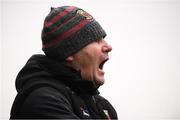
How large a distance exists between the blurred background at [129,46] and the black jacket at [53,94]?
2.46 meters

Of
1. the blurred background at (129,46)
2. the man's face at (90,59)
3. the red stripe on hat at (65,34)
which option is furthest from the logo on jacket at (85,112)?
the blurred background at (129,46)

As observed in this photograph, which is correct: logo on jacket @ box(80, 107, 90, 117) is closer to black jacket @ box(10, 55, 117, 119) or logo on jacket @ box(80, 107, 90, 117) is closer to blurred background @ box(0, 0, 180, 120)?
black jacket @ box(10, 55, 117, 119)

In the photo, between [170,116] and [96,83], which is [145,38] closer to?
[170,116]

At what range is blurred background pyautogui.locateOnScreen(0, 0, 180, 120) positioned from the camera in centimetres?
367

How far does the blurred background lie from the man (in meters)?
2.43

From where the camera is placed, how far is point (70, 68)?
1.19 metres

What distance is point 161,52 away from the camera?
4.00 meters

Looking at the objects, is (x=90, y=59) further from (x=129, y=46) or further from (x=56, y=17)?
(x=129, y=46)

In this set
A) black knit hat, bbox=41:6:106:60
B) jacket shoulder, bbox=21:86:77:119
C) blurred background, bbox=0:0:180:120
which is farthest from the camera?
blurred background, bbox=0:0:180:120

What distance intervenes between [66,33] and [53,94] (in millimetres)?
250

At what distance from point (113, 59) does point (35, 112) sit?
2.84 m

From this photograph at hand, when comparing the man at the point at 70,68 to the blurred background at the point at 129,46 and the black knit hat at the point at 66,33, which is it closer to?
the black knit hat at the point at 66,33

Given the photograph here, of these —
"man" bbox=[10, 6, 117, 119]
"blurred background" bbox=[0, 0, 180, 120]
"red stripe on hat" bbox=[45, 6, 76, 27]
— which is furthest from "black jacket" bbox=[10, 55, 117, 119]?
"blurred background" bbox=[0, 0, 180, 120]

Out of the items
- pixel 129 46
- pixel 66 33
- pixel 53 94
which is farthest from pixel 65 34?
pixel 129 46
